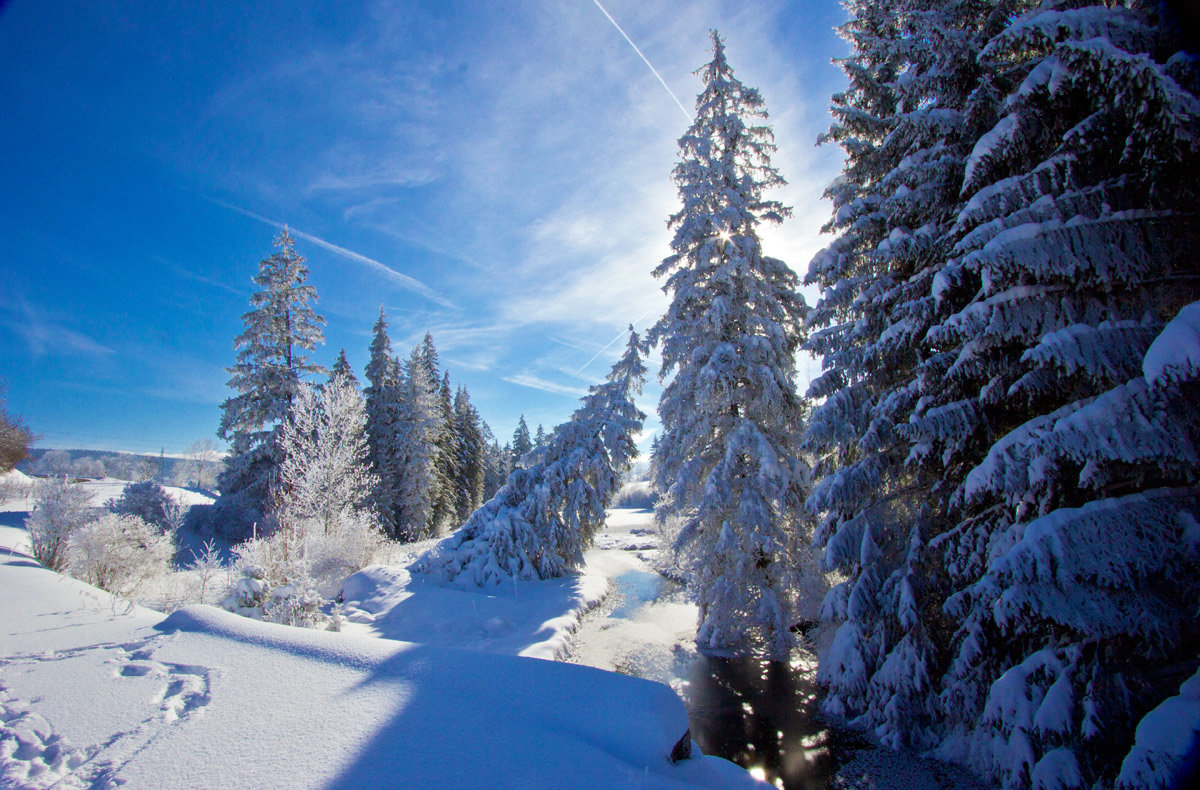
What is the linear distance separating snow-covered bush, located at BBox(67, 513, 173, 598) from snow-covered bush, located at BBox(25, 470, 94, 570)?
648mm

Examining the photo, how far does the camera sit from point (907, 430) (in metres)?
5.87

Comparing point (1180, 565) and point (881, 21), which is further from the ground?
point (881, 21)

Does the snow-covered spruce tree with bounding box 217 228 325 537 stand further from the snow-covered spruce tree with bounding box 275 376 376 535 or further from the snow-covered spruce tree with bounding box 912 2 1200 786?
the snow-covered spruce tree with bounding box 912 2 1200 786

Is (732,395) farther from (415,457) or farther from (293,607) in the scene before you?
(415,457)

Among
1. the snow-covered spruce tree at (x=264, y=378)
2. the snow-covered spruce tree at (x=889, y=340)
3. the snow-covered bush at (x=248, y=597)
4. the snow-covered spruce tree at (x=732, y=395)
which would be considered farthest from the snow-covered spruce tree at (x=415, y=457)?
the snow-covered spruce tree at (x=889, y=340)

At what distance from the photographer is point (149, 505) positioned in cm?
1909

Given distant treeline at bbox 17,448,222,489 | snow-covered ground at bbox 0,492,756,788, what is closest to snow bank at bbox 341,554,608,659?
snow-covered ground at bbox 0,492,756,788

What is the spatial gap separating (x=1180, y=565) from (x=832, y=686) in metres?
5.05

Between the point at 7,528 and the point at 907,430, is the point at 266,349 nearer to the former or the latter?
the point at 7,528

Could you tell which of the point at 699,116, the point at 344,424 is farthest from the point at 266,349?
the point at 699,116

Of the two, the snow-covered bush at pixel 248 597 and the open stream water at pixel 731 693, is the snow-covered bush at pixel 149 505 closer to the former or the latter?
the snow-covered bush at pixel 248 597

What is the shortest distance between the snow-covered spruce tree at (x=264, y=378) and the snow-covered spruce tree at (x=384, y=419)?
→ 5559 mm

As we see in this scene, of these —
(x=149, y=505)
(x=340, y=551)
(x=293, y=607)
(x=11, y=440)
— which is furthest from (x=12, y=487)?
(x=293, y=607)

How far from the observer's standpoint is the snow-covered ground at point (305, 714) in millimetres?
2889
